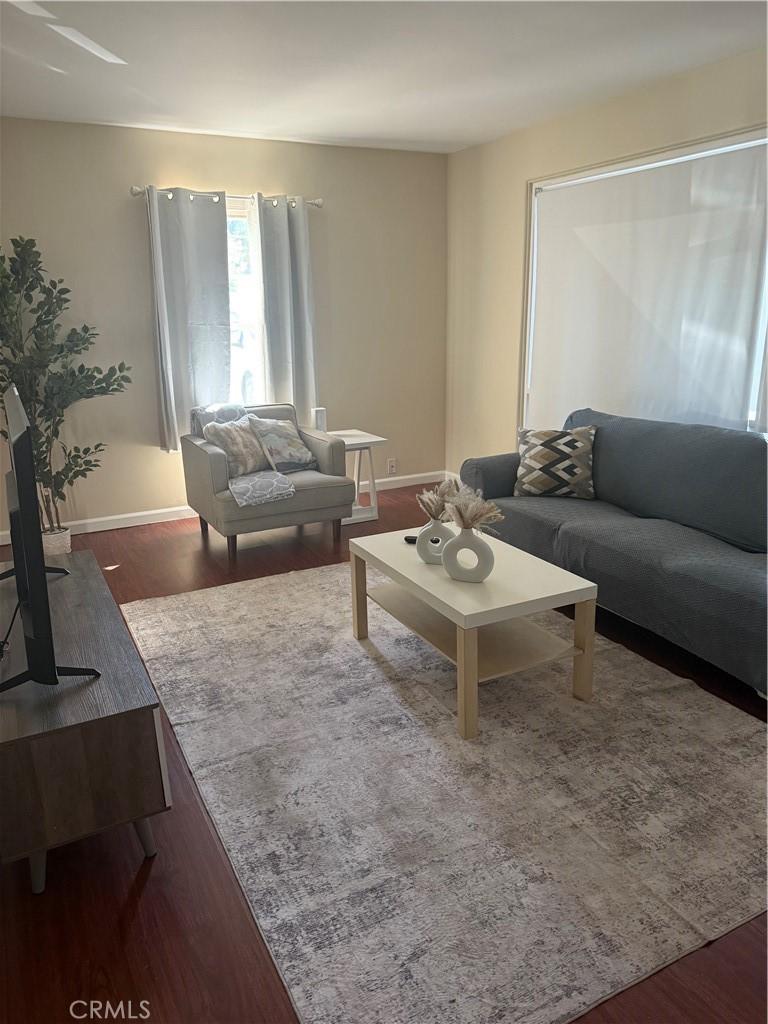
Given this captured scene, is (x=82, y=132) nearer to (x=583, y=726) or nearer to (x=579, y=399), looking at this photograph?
(x=579, y=399)

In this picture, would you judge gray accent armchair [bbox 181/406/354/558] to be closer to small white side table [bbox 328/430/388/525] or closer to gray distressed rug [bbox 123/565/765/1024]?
small white side table [bbox 328/430/388/525]

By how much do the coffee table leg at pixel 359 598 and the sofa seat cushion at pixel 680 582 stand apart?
0.92 m

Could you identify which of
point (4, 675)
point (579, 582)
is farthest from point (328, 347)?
point (4, 675)

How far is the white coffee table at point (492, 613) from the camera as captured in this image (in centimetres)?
244

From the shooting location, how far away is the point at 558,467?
12.5ft

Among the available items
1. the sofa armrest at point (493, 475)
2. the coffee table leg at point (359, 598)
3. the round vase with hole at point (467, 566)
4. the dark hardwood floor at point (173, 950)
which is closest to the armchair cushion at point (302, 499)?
the sofa armrest at point (493, 475)

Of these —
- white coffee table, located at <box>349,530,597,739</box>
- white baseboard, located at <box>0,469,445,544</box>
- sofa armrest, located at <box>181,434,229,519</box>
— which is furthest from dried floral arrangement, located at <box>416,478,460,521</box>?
white baseboard, located at <box>0,469,445,544</box>

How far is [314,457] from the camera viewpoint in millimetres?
4656

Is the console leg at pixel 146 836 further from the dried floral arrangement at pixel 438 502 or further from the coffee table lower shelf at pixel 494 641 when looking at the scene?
the dried floral arrangement at pixel 438 502

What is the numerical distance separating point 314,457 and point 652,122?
2.64m

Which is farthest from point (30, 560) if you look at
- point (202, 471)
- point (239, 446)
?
point (239, 446)

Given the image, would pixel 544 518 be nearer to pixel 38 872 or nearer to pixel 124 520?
pixel 38 872

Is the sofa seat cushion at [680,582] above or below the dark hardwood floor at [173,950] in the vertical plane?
above

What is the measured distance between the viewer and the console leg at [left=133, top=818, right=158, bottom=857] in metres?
1.94
